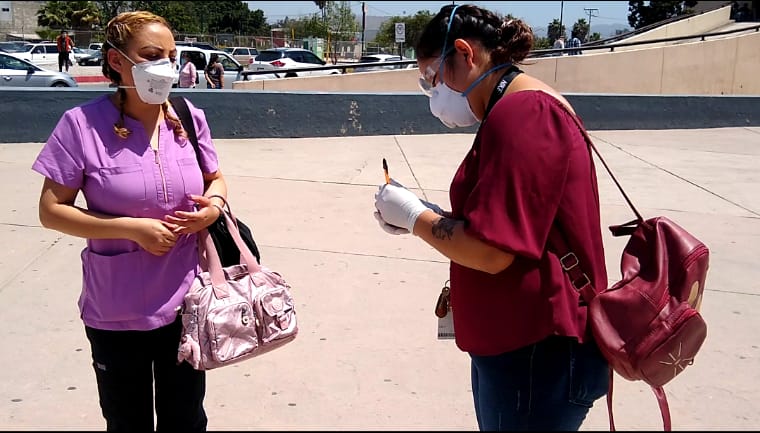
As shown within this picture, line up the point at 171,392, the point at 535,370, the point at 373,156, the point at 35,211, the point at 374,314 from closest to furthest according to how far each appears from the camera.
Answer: the point at 535,370
the point at 171,392
the point at 374,314
the point at 35,211
the point at 373,156

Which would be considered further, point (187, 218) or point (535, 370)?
point (187, 218)

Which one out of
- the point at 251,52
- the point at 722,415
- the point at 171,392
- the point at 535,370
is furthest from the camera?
the point at 251,52

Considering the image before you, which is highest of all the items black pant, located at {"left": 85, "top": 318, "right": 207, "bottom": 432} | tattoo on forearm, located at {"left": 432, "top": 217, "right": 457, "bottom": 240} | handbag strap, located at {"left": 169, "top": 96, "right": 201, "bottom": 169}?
handbag strap, located at {"left": 169, "top": 96, "right": 201, "bottom": 169}

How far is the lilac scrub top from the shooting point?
230 cm

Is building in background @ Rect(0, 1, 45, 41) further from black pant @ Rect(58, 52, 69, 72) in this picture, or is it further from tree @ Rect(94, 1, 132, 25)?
black pant @ Rect(58, 52, 69, 72)

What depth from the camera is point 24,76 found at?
1894 cm

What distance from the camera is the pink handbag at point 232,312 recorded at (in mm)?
2348

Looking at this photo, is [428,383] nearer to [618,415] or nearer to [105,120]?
[618,415]

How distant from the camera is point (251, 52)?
45844 millimetres

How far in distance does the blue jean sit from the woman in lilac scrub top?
3.66 feet

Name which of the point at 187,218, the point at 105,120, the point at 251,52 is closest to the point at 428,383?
the point at 187,218

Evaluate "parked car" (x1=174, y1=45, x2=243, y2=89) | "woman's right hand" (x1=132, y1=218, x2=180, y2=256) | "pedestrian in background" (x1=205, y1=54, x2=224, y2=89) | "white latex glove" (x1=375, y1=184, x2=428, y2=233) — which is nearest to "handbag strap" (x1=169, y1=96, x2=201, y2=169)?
"woman's right hand" (x1=132, y1=218, x2=180, y2=256)

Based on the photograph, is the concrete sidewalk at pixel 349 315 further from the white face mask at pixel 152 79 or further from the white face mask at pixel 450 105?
the white face mask at pixel 152 79

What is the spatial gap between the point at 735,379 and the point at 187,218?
9.59ft
